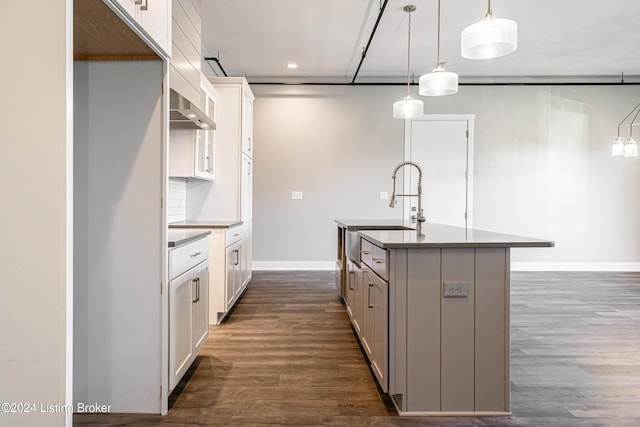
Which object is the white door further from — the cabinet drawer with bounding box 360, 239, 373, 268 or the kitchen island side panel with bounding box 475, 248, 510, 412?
the kitchen island side panel with bounding box 475, 248, 510, 412

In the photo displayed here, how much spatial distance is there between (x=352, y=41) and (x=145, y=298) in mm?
3925

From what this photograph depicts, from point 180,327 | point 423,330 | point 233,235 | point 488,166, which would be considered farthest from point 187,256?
point 488,166

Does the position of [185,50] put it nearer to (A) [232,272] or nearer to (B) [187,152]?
(B) [187,152]

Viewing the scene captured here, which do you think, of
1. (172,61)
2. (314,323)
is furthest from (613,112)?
(172,61)

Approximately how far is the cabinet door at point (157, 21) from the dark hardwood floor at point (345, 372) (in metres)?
1.80

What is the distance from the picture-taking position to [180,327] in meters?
2.00

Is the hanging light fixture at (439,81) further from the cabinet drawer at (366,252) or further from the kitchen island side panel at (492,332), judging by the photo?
the kitchen island side panel at (492,332)

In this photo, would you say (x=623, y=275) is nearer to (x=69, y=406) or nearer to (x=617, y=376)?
(x=617, y=376)

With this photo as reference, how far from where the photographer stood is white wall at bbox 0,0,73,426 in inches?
40.4

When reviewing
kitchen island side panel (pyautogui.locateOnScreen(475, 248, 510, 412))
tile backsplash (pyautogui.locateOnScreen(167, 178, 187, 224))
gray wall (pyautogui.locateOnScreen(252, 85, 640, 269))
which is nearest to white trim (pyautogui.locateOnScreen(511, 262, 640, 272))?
gray wall (pyautogui.locateOnScreen(252, 85, 640, 269))

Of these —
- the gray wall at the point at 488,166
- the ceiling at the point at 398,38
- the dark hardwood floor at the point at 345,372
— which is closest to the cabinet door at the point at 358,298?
the dark hardwood floor at the point at 345,372

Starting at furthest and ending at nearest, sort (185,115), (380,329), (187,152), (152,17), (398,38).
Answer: (398,38)
(187,152)
(185,115)
(380,329)
(152,17)

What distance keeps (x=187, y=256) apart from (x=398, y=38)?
375 cm

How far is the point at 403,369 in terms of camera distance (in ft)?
6.01
